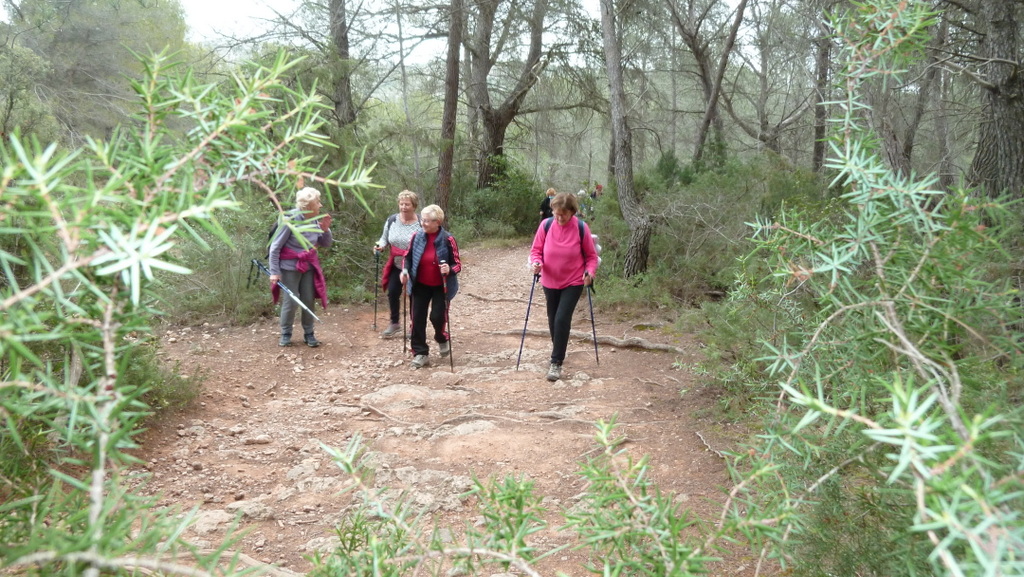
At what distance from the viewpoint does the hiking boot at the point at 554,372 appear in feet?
22.2

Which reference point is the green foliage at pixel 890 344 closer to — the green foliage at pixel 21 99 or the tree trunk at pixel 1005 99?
the tree trunk at pixel 1005 99

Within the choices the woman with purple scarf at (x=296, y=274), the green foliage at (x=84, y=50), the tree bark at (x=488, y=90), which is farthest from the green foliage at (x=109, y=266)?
the tree bark at (x=488, y=90)

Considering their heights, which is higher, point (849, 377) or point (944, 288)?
point (944, 288)

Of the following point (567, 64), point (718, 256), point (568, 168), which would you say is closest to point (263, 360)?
point (718, 256)

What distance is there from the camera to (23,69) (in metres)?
9.68

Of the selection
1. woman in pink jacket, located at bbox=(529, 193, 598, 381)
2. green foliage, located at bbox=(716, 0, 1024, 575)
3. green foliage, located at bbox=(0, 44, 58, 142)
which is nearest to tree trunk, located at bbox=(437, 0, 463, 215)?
green foliage, located at bbox=(0, 44, 58, 142)

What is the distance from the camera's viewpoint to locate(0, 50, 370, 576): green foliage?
2.59 ft

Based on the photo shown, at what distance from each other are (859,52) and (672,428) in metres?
4.05

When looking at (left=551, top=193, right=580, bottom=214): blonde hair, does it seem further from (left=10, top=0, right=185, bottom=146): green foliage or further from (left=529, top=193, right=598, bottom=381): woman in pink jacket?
(left=10, top=0, right=185, bottom=146): green foliage

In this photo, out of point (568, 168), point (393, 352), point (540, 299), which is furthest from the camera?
point (568, 168)

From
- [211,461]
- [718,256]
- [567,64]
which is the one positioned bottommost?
[211,461]

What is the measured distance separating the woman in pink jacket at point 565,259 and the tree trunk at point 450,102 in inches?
347

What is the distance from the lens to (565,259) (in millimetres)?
6582

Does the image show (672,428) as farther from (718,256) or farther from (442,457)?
(718,256)
